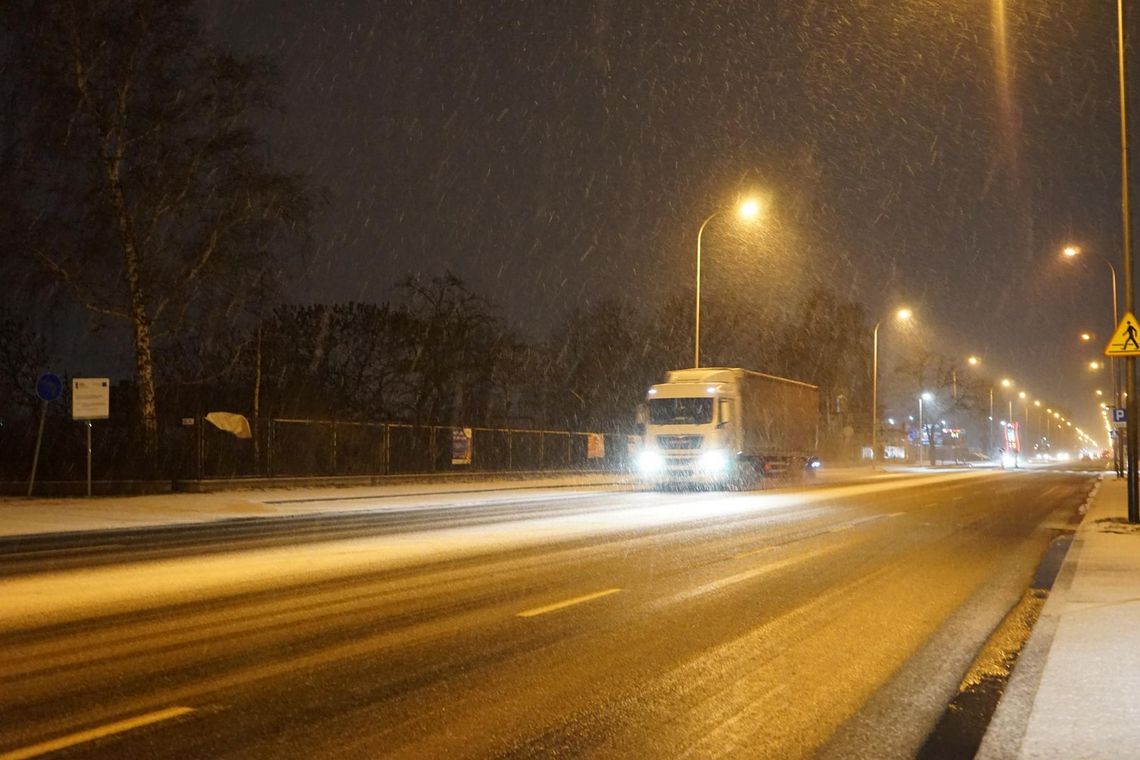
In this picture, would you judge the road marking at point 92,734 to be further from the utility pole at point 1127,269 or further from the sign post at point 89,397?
the sign post at point 89,397

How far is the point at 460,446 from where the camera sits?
4091 cm

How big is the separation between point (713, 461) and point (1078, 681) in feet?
88.1

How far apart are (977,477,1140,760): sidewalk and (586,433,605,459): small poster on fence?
37.4 metres

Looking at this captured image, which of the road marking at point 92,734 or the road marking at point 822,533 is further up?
the road marking at point 822,533

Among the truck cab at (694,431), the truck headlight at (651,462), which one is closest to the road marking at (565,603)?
the truck cab at (694,431)

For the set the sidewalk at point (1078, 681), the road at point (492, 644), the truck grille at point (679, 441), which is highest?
the truck grille at point (679, 441)

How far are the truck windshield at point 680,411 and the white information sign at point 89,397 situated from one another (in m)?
16.5

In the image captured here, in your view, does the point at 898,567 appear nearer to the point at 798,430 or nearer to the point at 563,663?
the point at 563,663

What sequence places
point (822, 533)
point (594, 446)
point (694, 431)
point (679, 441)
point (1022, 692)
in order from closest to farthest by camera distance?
point (1022, 692) < point (822, 533) < point (694, 431) < point (679, 441) < point (594, 446)

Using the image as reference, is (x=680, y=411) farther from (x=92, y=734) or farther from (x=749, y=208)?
(x=92, y=734)

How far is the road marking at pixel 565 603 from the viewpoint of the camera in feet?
32.6

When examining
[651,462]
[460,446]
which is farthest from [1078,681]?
[460,446]

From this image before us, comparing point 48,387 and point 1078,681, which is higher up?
point 48,387

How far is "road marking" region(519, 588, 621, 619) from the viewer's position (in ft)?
32.6
